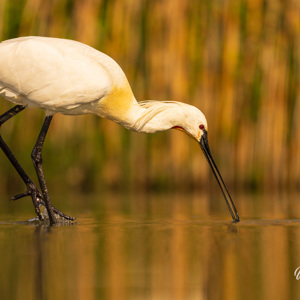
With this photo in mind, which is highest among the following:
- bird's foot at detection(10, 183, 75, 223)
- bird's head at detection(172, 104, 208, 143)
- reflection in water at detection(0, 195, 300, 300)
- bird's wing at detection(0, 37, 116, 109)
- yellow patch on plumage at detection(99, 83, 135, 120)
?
bird's wing at detection(0, 37, 116, 109)

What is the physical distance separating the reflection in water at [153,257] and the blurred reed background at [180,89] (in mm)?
1751

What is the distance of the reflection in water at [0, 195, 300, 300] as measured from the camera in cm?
292

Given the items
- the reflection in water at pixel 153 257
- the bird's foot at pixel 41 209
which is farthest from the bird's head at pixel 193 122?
the bird's foot at pixel 41 209

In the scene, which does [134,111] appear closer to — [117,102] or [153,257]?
[117,102]

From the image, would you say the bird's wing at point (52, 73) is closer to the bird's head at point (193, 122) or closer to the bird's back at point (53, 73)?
the bird's back at point (53, 73)

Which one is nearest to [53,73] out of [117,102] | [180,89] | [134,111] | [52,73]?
[52,73]

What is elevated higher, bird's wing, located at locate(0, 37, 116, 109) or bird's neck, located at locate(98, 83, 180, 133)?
bird's wing, located at locate(0, 37, 116, 109)

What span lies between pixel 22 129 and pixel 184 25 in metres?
1.73

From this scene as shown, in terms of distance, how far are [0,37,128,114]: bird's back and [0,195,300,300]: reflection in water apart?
0.80 meters

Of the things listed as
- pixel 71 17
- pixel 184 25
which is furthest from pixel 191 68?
pixel 71 17

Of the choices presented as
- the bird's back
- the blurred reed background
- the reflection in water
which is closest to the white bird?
the bird's back

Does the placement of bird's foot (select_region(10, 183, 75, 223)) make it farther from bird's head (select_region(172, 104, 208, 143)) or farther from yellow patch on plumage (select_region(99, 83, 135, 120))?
bird's head (select_region(172, 104, 208, 143))

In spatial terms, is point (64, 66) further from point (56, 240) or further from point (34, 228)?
point (56, 240)

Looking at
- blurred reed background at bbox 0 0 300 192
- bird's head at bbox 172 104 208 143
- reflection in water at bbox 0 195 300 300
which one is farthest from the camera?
blurred reed background at bbox 0 0 300 192
